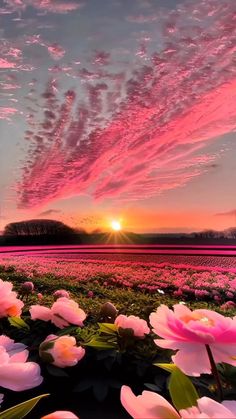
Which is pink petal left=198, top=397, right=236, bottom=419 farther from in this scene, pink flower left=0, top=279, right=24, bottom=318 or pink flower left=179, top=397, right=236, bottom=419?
pink flower left=0, top=279, right=24, bottom=318

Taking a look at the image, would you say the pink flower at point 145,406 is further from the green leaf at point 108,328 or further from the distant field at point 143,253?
the distant field at point 143,253

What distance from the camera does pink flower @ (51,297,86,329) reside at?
52.6 inches

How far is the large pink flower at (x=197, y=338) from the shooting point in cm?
57

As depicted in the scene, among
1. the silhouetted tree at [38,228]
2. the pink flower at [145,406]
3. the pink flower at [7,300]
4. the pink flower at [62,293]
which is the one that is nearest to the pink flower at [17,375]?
the pink flower at [145,406]

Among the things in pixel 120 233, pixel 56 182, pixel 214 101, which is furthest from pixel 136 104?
pixel 120 233

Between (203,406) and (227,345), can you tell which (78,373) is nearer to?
(227,345)

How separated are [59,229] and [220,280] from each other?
5470 mm

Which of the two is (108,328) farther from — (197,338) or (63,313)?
(197,338)

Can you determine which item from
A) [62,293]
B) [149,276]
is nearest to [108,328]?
[62,293]

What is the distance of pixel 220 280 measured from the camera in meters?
6.53

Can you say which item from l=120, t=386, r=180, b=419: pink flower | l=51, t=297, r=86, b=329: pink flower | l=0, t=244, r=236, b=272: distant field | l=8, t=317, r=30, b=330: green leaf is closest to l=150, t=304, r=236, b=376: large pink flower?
l=120, t=386, r=180, b=419: pink flower

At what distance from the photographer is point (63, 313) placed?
4.53 ft

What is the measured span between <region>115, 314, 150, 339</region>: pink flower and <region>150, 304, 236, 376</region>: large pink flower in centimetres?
79

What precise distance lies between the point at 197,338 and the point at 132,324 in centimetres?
86
